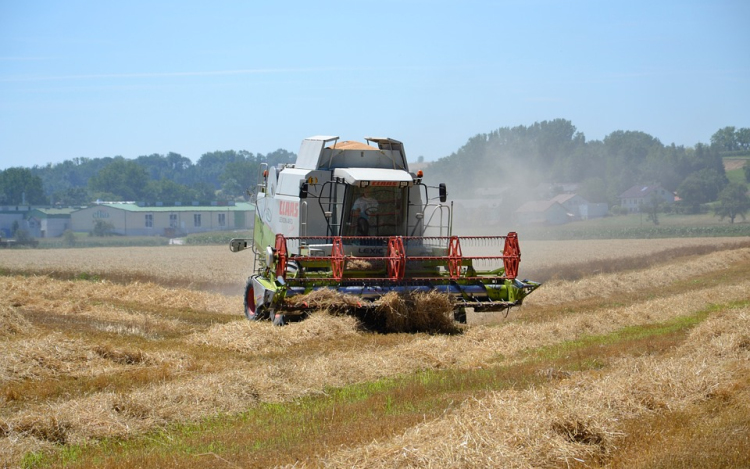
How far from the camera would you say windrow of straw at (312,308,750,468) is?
6293mm

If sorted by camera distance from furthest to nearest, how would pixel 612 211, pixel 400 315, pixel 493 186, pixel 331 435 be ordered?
1. pixel 612 211
2. pixel 493 186
3. pixel 400 315
4. pixel 331 435

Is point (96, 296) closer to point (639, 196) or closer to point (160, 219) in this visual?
point (160, 219)

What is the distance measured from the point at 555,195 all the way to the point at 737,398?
9854 centimetres

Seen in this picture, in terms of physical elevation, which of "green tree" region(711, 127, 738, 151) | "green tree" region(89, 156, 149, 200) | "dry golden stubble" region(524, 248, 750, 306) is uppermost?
"green tree" region(711, 127, 738, 151)

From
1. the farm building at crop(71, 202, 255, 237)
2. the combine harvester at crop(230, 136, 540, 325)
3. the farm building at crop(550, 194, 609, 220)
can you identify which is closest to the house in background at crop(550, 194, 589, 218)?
the farm building at crop(550, 194, 609, 220)

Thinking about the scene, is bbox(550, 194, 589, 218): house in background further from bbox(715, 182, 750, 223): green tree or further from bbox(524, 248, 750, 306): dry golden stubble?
bbox(524, 248, 750, 306): dry golden stubble

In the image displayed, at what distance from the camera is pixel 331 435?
24.4 ft

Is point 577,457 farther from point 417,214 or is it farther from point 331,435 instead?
point 417,214

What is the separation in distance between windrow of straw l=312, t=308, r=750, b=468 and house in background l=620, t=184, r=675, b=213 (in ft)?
312

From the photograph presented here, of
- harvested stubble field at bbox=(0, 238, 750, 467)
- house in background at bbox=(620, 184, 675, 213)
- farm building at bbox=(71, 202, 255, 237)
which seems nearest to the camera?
harvested stubble field at bbox=(0, 238, 750, 467)

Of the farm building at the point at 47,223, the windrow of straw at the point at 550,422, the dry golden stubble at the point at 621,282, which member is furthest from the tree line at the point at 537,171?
the windrow of straw at the point at 550,422

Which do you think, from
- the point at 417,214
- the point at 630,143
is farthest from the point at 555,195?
the point at 417,214

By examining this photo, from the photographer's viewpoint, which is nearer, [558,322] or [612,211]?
[558,322]

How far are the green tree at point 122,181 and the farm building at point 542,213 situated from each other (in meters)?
76.9
